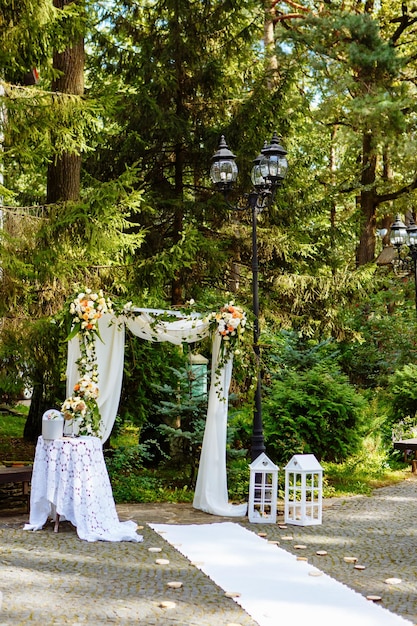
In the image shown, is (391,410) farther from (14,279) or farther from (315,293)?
(14,279)

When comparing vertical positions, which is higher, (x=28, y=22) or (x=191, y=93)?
(x=191, y=93)

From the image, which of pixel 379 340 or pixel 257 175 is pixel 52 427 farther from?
pixel 379 340

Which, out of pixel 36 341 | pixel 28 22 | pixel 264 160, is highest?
pixel 28 22

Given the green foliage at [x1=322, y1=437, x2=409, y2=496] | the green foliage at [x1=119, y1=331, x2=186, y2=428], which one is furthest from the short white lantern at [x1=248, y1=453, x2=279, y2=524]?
the green foliage at [x1=119, y1=331, x2=186, y2=428]

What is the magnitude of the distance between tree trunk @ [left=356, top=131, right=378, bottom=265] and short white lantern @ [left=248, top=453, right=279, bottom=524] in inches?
472

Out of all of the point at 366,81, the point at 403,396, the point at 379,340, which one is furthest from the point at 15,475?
the point at 366,81

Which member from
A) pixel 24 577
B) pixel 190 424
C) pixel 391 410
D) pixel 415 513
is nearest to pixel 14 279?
pixel 190 424

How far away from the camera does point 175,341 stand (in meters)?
9.92

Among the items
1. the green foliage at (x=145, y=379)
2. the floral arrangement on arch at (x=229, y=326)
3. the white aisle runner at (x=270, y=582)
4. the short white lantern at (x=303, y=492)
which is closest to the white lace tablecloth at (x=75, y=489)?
the white aisle runner at (x=270, y=582)

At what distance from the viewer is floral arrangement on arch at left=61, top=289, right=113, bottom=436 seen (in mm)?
8791

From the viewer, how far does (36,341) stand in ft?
33.6

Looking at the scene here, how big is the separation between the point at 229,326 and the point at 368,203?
13.1 meters

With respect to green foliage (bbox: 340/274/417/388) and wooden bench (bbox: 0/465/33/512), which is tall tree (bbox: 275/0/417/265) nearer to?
green foliage (bbox: 340/274/417/388)

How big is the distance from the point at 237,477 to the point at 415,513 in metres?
2.55
